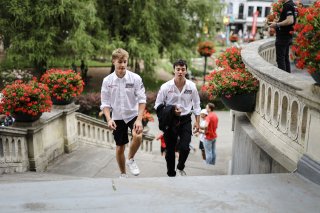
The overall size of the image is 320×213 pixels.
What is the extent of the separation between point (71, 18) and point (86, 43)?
4.65ft

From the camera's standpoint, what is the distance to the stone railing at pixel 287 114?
3.77 metres

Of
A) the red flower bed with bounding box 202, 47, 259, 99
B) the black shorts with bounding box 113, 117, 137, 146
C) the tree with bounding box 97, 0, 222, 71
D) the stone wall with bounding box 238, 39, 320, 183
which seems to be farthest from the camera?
the tree with bounding box 97, 0, 222, 71

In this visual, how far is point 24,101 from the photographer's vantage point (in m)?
6.78

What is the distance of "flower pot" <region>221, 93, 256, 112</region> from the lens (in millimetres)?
5596

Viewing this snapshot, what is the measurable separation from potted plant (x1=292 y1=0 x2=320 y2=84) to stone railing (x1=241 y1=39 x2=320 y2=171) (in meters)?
0.27

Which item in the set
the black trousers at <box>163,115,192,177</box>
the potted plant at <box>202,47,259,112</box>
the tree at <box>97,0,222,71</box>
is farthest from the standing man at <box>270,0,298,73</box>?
the tree at <box>97,0,222,71</box>

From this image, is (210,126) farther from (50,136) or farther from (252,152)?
(252,152)

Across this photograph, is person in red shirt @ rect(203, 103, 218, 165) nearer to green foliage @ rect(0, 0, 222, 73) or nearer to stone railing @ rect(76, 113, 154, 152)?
stone railing @ rect(76, 113, 154, 152)

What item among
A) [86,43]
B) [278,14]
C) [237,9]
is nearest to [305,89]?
[278,14]

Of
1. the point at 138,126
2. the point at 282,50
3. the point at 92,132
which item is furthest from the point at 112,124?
the point at 92,132

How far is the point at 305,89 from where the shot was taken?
3.88 meters

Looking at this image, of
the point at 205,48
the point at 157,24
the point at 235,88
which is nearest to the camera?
the point at 235,88

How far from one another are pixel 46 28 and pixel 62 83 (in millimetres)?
11913

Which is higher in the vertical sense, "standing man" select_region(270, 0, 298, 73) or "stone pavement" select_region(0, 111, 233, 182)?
"standing man" select_region(270, 0, 298, 73)
